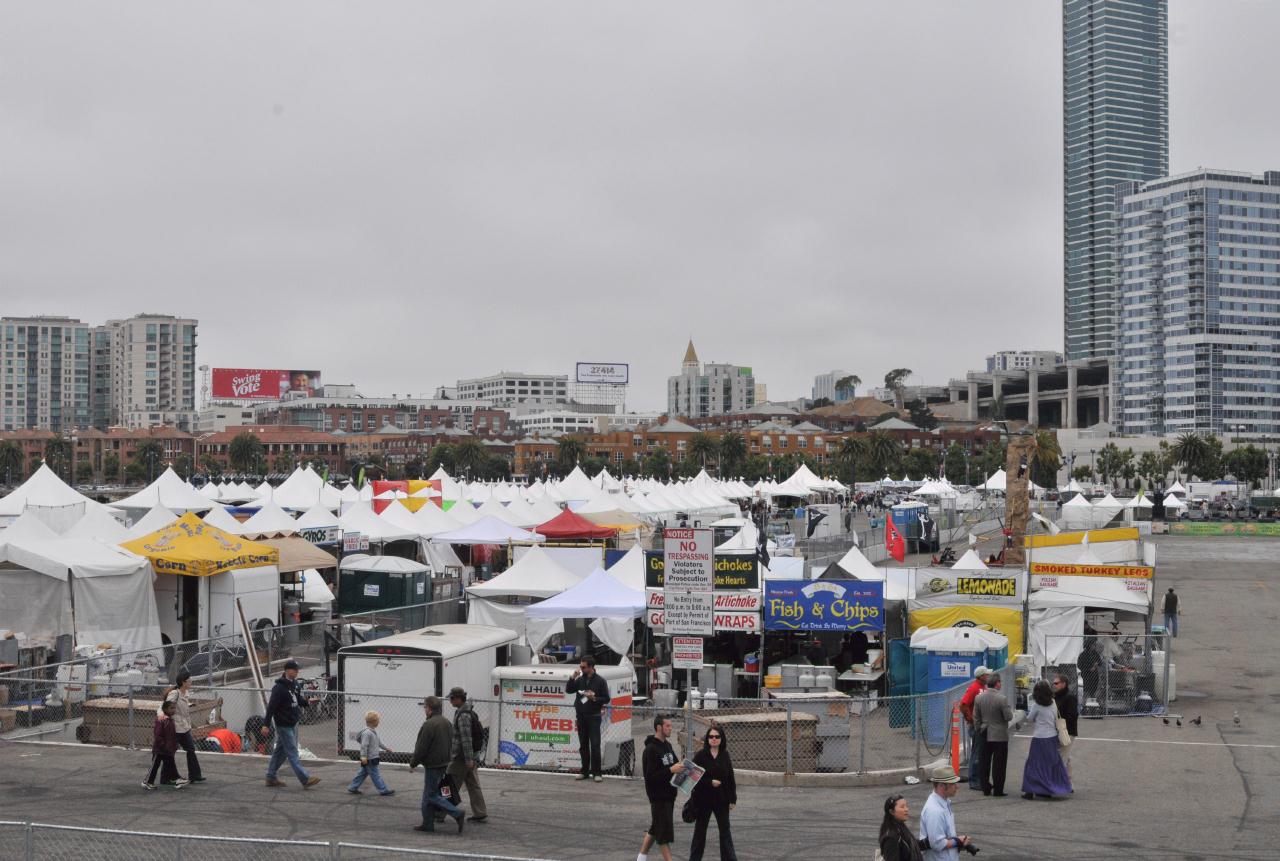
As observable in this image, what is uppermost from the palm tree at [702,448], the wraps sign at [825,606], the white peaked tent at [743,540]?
the palm tree at [702,448]

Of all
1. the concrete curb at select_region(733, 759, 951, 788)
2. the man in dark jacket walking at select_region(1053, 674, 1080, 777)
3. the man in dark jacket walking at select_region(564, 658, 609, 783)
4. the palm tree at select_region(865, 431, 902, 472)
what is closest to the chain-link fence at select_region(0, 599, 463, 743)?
the man in dark jacket walking at select_region(564, 658, 609, 783)

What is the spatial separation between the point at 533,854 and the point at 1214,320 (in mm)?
202341

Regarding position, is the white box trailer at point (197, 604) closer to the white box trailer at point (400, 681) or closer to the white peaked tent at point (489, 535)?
the white box trailer at point (400, 681)

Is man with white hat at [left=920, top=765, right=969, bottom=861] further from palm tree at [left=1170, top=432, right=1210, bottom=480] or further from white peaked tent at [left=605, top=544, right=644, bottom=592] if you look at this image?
palm tree at [left=1170, top=432, right=1210, bottom=480]

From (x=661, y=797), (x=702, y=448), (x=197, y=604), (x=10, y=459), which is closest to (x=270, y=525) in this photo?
(x=197, y=604)

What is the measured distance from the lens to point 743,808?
14.6 meters

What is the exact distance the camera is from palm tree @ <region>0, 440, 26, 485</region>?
186875 mm

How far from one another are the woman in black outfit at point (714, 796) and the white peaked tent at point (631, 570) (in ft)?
44.0

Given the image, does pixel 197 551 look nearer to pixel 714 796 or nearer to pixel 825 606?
pixel 825 606

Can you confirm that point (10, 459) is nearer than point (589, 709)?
No

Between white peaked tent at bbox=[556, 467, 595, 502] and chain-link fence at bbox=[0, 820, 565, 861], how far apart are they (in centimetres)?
4840

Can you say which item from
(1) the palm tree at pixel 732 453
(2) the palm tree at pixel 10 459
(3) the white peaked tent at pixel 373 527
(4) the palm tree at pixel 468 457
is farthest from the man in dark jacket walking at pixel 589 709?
(2) the palm tree at pixel 10 459

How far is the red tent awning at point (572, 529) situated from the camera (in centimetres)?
3894

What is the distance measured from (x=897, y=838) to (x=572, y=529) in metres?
30.1
